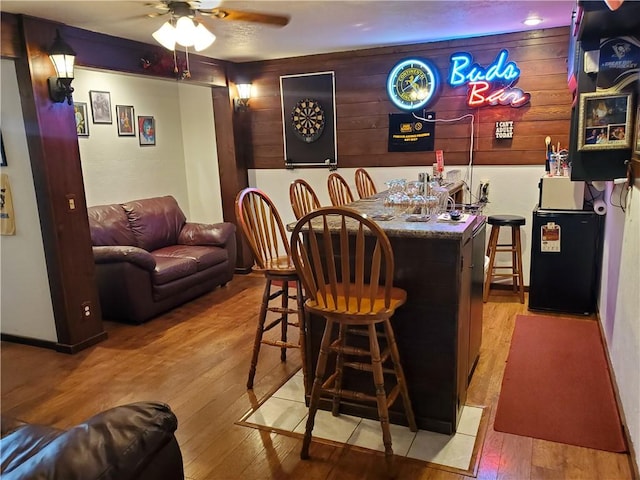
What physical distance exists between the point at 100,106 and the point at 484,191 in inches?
148

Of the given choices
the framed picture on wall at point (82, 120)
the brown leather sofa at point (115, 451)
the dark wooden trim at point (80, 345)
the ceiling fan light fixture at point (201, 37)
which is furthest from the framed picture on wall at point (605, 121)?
the framed picture on wall at point (82, 120)

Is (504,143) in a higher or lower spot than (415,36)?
lower

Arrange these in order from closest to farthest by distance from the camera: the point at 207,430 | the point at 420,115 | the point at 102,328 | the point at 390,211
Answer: the point at 207,430 → the point at 390,211 → the point at 102,328 → the point at 420,115

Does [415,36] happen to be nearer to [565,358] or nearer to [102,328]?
[565,358]

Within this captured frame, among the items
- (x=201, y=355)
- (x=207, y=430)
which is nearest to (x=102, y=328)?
(x=201, y=355)

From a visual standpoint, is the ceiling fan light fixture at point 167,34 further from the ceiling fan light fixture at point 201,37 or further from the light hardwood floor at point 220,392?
the light hardwood floor at point 220,392

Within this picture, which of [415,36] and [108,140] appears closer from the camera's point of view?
[415,36]

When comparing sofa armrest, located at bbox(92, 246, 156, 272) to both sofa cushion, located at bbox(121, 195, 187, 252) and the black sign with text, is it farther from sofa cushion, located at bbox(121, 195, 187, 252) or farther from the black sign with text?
the black sign with text

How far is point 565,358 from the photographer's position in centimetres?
308

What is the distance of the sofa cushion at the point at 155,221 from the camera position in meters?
4.69

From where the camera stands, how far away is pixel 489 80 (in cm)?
421

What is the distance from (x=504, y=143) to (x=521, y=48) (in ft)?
2.62

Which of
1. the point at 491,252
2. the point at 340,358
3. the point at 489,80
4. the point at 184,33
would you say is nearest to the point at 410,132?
the point at 489,80

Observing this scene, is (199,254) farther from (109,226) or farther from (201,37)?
(201,37)
